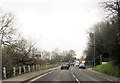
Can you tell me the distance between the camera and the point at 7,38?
28.3 metres

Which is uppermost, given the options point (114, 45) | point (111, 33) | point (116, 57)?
point (111, 33)

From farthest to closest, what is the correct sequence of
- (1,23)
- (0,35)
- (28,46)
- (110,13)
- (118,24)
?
(28,46)
(1,23)
(0,35)
(110,13)
(118,24)

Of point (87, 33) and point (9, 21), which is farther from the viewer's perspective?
point (87, 33)

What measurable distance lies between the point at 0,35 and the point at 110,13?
651 inches

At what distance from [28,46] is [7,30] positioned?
9361mm

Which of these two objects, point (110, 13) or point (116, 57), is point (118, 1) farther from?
point (116, 57)

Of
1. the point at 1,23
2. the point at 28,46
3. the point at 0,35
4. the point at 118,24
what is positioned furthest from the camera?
the point at 28,46

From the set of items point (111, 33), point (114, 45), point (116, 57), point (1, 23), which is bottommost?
point (116, 57)

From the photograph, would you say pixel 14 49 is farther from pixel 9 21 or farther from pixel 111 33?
pixel 111 33

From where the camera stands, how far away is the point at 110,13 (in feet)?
80.8

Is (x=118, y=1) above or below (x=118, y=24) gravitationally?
above

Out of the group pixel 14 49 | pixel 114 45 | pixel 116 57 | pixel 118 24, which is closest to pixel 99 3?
pixel 118 24

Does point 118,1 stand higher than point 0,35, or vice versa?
point 118,1

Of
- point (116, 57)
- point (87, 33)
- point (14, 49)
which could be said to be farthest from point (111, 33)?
point (87, 33)
